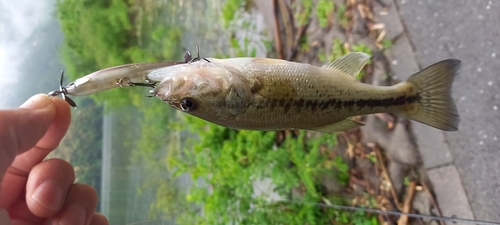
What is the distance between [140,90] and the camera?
10.1ft

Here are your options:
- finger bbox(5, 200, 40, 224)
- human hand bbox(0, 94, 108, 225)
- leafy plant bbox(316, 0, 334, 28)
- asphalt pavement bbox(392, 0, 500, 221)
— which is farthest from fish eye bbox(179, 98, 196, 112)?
leafy plant bbox(316, 0, 334, 28)

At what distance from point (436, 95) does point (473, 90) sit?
2.16ft

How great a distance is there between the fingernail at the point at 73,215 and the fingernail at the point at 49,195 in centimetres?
3

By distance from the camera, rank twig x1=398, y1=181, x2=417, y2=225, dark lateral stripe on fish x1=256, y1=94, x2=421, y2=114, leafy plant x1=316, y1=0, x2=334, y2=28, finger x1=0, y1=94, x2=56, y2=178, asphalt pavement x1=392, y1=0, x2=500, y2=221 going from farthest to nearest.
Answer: leafy plant x1=316, y1=0, x2=334, y2=28, twig x1=398, y1=181, x2=417, y2=225, asphalt pavement x1=392, y1=0, x2=500, y2=221, dark lateral stripe on fish x1=256, y1=94, x2=421, y2=114, finger x1=0, y1=94, x2=56, y2=178

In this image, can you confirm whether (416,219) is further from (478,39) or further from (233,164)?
(233,164)

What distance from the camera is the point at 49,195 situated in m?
0.89

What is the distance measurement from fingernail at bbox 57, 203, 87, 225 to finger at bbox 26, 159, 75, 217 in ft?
0.07

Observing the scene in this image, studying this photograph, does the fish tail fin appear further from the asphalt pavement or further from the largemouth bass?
the asphalt pavement

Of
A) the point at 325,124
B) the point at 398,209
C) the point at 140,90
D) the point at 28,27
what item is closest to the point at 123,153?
the point at 140,90

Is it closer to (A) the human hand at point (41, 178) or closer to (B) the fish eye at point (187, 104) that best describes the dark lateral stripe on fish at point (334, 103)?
(B) the fish eye at point (187, 104)

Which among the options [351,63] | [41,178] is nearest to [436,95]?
[351,63]

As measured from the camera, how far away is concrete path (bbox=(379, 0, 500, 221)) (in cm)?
150

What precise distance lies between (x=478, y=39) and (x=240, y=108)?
116cm

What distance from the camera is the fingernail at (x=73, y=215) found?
36.5 inches
